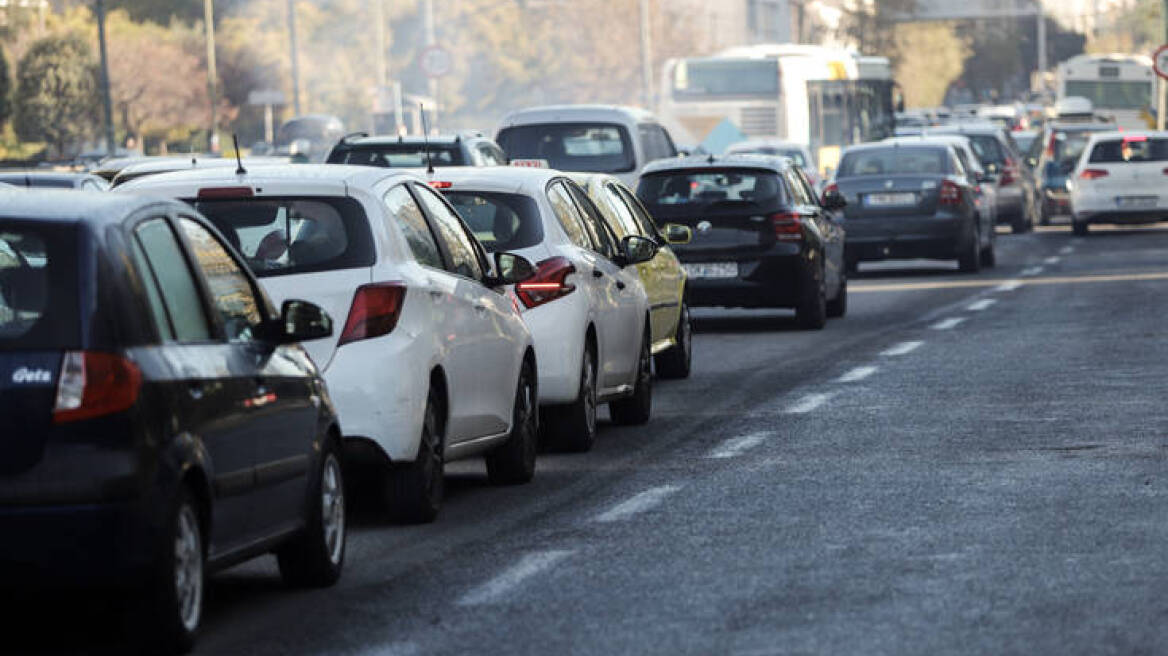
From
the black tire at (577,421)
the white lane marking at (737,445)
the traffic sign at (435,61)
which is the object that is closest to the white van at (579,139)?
the white lane marking at (737,445)

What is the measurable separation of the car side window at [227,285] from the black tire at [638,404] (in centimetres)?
643

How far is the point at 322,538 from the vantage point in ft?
29.9

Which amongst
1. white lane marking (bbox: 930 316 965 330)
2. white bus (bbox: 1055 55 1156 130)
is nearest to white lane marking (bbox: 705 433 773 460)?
white lane marking (bbox: 930 316 965 330)

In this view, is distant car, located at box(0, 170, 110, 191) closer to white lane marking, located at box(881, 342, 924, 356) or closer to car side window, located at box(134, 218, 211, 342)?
white lane marking, located at box(881, 342, 924, 356)

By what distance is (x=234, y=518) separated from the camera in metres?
8.11

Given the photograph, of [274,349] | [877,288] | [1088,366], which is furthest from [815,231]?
[274,349]

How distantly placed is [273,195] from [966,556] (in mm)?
3182

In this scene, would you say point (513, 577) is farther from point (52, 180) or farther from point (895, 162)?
point (895, 162)

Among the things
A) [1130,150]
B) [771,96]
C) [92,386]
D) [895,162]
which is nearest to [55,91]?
[771,96]

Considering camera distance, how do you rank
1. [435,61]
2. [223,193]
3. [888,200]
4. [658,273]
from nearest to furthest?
[223,193] → [658,273] → [888,200] → [435,61]

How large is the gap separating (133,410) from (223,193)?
157 inches

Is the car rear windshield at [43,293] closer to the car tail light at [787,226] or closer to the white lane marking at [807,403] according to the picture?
the white lane marking at [807,403]

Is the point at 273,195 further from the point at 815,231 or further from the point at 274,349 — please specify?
the point at 815,231

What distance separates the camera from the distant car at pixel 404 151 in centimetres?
2480
